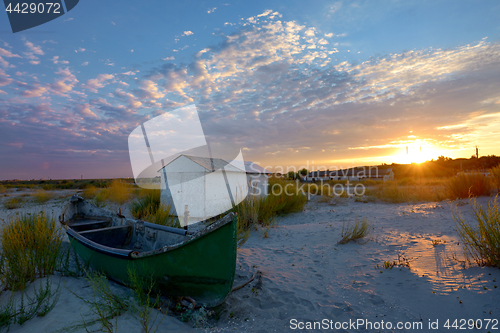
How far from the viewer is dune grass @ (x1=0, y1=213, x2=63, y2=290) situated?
4.21 m

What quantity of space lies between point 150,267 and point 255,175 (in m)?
12.3

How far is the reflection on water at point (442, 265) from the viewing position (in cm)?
392

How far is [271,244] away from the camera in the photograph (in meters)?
7.47

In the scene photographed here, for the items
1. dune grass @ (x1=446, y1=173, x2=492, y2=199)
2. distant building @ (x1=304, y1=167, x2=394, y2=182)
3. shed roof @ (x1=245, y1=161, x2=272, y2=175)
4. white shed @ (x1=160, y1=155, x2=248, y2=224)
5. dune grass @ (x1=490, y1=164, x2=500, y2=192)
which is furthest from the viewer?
distant building @ (x1=304, y1=167, x2=394, y2=182)

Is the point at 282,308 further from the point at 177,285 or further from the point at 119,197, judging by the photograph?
the point at 119,197

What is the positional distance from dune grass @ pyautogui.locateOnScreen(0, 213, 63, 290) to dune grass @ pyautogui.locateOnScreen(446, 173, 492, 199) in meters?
13.7

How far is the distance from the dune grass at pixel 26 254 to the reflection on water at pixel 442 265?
683 cm

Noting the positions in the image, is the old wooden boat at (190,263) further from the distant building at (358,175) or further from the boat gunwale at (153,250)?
the distant building at (358,175)

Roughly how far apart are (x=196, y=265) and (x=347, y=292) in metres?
2.66

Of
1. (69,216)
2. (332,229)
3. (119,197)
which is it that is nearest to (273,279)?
(332,229)

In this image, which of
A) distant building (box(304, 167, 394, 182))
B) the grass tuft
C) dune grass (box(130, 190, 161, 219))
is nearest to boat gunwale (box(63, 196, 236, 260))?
the grass tuft

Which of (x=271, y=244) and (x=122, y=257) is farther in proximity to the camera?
(x=271, y=244)

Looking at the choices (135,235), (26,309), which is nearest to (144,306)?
(26,309)

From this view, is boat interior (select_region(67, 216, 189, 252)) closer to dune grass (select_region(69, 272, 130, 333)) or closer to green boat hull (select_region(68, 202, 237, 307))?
green boat hull (select_region(68, 202, 237, 307))
